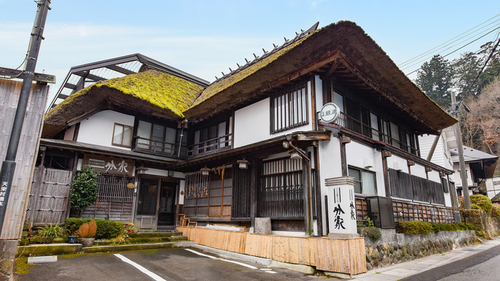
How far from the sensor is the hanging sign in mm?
8555

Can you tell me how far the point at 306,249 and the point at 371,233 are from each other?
2.29 meters

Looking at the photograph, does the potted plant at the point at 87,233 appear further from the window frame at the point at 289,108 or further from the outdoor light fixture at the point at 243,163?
the window frame at the point at 289,108

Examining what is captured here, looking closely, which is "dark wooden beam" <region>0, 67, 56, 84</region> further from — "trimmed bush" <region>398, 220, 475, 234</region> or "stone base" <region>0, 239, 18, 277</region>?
"trimmed bush" <region>398, 220, 475, 234</region>

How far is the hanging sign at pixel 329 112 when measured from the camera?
855 cm

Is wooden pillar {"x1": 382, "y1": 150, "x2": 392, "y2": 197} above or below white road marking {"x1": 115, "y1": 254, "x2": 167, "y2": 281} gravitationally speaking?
above

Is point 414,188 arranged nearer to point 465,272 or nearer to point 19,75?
point 465,272

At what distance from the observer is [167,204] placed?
14.6 meters

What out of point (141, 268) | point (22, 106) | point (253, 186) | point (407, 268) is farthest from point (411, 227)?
point (22, 106)

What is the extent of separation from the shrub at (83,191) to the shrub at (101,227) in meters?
0.81

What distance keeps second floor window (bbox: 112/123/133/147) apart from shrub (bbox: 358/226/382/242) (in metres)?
10.8

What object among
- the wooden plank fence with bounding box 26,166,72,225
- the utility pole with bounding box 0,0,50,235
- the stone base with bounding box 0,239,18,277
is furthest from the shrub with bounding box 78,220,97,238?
the utility pole with bounding box 0,0,50,235

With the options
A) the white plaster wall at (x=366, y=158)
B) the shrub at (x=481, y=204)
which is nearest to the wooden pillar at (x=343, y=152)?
the white plaster wall at (x=366, y=158)

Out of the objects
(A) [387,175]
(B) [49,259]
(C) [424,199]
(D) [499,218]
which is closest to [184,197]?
(B) [49,259]

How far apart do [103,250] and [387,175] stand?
1085 centimetres
